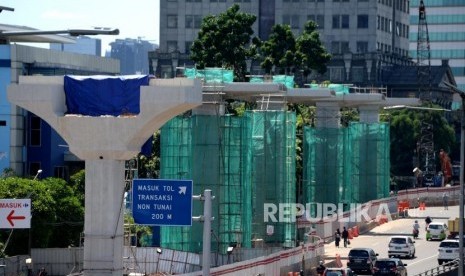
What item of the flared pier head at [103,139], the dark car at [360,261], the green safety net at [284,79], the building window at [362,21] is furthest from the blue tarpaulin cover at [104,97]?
the building window at [362,21]

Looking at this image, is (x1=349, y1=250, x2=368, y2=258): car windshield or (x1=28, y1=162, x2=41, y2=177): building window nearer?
(x1=349, y1=250, x2=368, y2=258): car windshield

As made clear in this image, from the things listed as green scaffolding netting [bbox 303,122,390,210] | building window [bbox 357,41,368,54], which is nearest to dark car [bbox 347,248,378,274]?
green scaffolding netting [bbox 303,122,390,210]

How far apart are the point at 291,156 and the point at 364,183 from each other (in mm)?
27084

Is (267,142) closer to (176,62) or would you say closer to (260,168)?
(260,168)

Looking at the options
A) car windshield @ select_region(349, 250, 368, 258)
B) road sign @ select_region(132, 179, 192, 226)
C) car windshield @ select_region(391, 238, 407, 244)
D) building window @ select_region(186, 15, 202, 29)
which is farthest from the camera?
building window @ select_region(186, 15, 202, 29)

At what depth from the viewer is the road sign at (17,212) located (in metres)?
55.3

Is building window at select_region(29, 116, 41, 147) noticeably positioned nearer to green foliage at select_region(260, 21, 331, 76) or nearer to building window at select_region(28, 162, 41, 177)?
building window at select_region(28, 162, 41, 177)

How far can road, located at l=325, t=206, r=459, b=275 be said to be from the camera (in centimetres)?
7995

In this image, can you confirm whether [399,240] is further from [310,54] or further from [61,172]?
[310,54]

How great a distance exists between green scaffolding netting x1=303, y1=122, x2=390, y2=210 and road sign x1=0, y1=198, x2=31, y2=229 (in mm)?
45291

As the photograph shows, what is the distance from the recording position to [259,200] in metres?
83.3

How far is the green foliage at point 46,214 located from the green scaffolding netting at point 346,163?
106 ft

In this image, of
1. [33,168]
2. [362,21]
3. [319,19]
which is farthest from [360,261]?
[319,19]

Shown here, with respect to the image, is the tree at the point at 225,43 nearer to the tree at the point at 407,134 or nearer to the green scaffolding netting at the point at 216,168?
the tree at the point at 407,134
